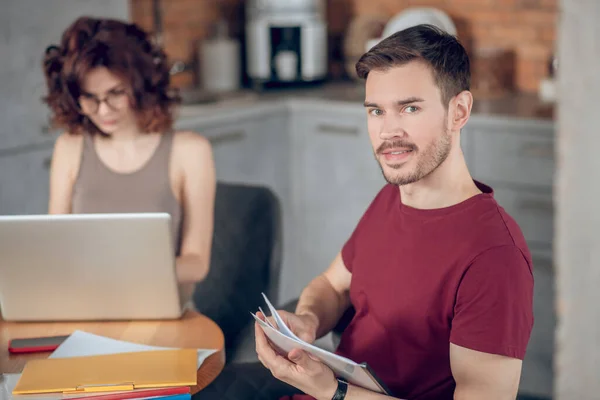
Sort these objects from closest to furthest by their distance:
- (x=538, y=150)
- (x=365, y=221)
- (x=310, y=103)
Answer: (x=365, y=221), (x=538, y=150), (x=310, y=103)

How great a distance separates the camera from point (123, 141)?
2068 millimetres

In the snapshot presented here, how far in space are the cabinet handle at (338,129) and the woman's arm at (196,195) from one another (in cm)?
120

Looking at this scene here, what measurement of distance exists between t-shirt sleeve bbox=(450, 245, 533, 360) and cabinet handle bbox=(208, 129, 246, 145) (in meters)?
1.92

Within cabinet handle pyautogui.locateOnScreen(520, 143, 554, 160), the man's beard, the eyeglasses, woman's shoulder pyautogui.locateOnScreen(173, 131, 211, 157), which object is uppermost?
the eyeglasses

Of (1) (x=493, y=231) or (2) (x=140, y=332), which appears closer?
(1) (x=493, y=231)

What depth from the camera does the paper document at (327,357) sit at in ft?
3.92

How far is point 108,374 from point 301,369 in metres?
0.32

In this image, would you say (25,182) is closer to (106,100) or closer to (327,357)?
(106,100)

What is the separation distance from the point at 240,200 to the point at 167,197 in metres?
0.19

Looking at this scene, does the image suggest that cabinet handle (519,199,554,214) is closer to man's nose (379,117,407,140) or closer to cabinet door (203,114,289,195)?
cabinet door (203,114,289,195)

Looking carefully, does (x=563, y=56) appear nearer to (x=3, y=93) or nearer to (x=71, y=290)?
(x=71, y=290)

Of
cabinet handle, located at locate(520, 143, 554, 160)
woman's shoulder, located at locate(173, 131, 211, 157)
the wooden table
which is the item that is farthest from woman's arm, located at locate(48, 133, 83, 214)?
cabinet handle, located at locate(520, 143, 554, 160)

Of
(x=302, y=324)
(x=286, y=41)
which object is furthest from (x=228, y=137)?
(x=302, y=324)

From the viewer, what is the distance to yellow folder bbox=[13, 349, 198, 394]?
130cm
